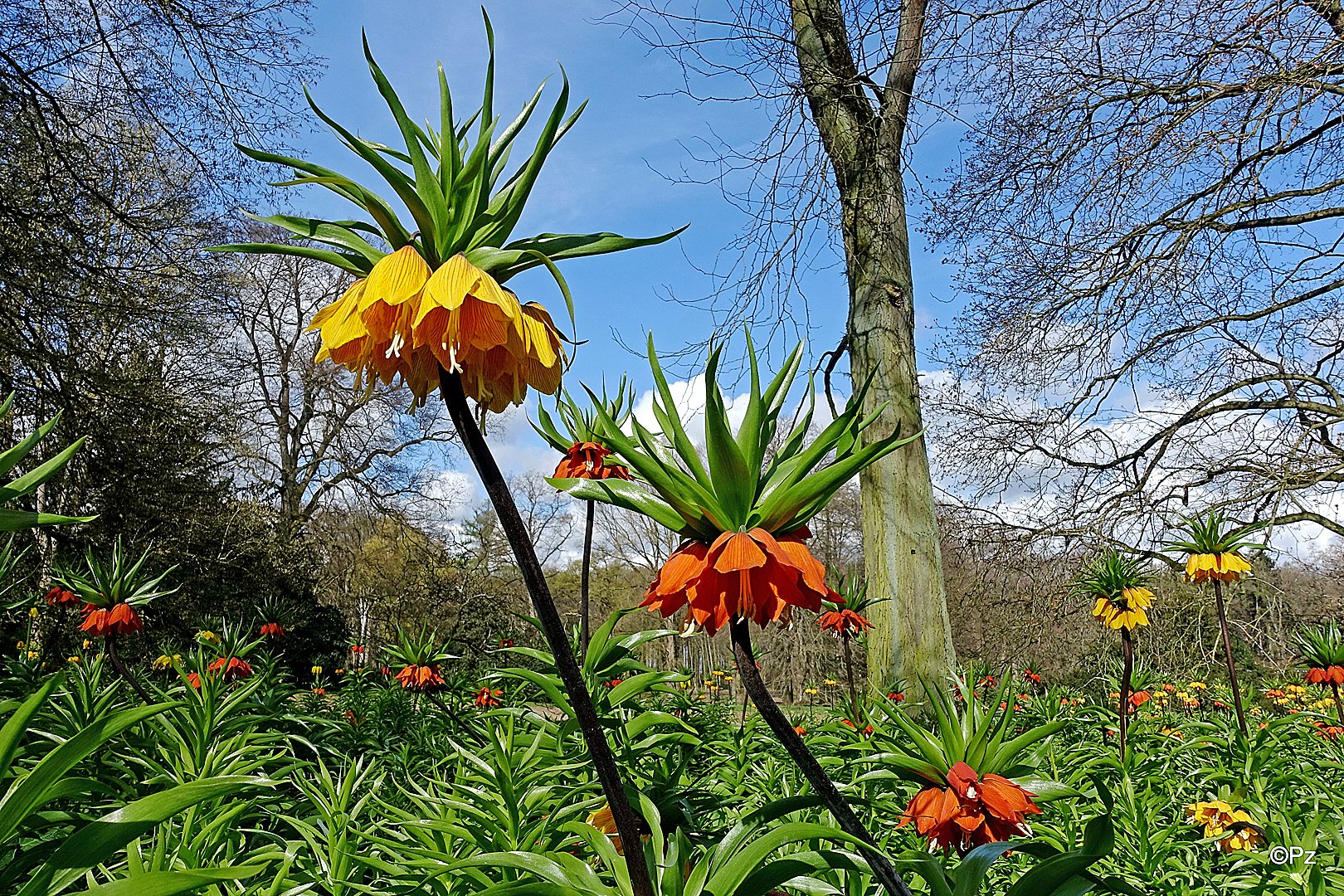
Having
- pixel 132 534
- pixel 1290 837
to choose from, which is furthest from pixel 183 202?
pixel 1290 837

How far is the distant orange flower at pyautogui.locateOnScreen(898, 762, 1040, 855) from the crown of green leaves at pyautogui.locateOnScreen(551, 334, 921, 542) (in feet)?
2.36

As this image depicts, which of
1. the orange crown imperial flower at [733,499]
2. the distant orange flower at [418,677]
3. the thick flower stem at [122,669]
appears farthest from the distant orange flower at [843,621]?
the orange crown imperial flower at [733,499]

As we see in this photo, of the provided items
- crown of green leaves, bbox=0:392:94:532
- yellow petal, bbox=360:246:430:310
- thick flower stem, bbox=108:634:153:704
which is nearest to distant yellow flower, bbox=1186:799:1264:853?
yellow petal, bbox=360:246:430:310

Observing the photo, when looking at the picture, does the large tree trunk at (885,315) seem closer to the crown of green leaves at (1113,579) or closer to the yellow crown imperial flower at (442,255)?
the crown of green leaves at (1113,579)

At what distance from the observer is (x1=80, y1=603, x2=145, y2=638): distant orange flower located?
11.7 ft

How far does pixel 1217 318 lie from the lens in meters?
7.04

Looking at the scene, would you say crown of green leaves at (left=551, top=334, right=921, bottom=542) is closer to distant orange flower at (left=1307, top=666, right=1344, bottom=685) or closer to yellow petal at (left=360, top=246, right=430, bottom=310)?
yellow petal at (left=360, top=246, right=430, bottom=310)

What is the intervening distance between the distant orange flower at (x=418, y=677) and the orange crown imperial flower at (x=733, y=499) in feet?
11.9

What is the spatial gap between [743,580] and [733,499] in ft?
0.36

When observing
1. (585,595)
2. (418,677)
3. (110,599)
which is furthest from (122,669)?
(585,595)

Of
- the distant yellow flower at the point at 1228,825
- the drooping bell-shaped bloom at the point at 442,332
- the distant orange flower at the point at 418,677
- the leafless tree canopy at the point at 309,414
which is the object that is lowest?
the distant yellow flower at the point at 1228,825

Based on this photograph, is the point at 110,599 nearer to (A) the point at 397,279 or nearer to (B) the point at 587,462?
(B) the point at 587,462

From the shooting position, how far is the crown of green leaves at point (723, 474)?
3.28 ft

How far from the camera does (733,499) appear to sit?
106 centimetres
